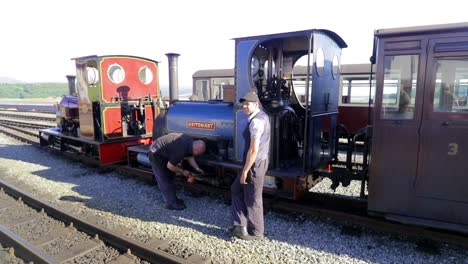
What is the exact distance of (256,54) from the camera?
226 inches

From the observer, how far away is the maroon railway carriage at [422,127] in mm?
3764

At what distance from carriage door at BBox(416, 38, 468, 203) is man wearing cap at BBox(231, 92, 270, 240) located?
2005 millimetres

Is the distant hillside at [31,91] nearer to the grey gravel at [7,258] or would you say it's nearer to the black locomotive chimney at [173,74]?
the black locomotive chimney at [173,74]

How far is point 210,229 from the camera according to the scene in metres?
4.80

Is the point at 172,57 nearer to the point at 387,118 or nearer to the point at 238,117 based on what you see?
the point at 238,117

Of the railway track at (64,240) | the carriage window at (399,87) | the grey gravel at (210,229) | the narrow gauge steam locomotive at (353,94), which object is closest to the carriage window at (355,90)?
the narrow gauge steam locomotive at (353,94)

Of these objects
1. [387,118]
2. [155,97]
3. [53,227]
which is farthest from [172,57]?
[387,118]

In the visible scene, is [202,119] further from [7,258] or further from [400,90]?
[7,258]

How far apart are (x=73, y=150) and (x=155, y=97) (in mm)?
3201

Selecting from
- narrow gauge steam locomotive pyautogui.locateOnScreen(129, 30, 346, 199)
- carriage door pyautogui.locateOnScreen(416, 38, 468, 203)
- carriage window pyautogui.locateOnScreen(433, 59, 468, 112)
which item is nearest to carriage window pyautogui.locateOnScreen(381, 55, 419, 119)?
carriage door pyautogui.locateOnScreen(416, 38, 468, 203)

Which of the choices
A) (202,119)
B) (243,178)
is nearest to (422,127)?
(243,178)

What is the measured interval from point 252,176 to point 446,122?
8.16ft

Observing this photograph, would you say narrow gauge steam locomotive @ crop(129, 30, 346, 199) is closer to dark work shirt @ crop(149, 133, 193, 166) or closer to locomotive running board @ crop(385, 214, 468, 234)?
dark work shirt @ crop(149, 133, 193, 166)

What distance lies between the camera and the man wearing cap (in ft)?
13.5
